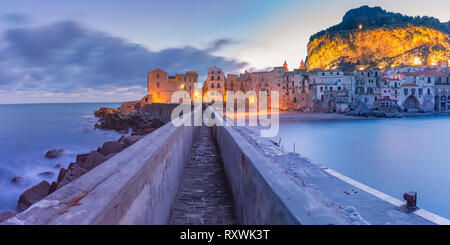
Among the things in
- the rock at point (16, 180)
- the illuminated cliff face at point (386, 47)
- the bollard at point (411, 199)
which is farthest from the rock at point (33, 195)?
the illuminated cliff face at point (386, 47)

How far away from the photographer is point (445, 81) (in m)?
56.2

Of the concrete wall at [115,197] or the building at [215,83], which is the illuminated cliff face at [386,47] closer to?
the building at [215,83]

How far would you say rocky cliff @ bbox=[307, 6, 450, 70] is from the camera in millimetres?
74312

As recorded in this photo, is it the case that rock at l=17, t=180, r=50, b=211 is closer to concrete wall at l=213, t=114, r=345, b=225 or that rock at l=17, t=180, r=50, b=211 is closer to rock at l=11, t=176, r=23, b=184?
rock at l=11, t=176, r=23, b=184

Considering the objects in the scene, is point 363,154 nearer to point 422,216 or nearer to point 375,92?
point 422,216

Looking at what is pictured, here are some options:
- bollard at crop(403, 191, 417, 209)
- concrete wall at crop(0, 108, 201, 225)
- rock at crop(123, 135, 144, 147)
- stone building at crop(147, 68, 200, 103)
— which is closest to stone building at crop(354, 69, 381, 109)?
stone building at crop(147, 68, 200, 103)

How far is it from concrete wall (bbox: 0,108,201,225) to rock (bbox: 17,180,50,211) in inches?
314

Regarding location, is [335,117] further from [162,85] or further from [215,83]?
[162,85]

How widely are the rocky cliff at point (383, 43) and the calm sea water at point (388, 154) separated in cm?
4248

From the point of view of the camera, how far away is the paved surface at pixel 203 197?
3768 millimetres

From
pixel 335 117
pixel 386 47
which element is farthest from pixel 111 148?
pixel 386 47

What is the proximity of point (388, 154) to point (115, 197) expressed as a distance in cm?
2893
